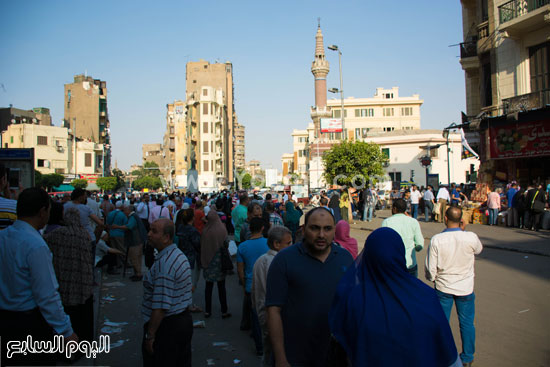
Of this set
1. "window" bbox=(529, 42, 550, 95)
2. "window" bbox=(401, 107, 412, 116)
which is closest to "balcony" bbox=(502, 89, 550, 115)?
"window" bbox=(529, 42, 550, 95)

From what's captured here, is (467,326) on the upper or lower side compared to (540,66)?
lower

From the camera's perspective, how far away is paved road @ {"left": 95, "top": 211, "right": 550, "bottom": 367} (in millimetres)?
5238

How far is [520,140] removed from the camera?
18.5 meters

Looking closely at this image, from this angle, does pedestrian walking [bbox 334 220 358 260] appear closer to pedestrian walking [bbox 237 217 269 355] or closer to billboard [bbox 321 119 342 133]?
pedestrian walking [bbox 237 217 269 355]

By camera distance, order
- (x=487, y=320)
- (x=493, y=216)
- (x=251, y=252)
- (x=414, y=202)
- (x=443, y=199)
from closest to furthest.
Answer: (x=251, y=252)
(x=487, y=320)
(x=493, y=216)
(x=443, y=199)
(x=414, y=202)

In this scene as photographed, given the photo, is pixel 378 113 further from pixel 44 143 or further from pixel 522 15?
pixel 522 15

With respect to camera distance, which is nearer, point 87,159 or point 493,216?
point 493,216

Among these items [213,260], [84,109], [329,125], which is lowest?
[213,260]

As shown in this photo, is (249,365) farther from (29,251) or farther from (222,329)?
(29,251)

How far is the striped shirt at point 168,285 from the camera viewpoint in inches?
144

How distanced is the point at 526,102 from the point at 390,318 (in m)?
18.6

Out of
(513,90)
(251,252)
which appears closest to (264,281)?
(251,252)

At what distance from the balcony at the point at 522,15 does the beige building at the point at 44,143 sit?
5780 cm

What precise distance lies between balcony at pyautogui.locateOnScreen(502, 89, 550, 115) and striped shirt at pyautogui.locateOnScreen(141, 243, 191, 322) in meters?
17.7
